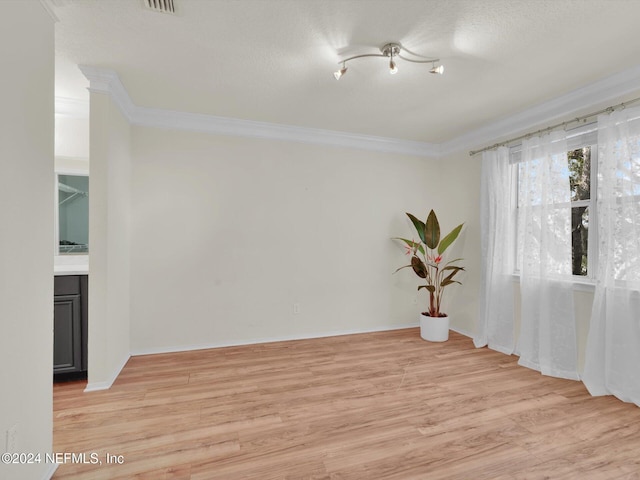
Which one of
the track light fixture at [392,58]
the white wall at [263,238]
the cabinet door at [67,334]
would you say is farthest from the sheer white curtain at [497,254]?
the cabinet door at [67,334]

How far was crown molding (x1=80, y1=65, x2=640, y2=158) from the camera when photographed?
2.47 metres

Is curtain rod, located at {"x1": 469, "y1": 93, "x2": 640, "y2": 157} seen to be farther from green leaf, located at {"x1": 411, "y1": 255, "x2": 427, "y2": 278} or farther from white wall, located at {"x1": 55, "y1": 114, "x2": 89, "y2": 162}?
white wall, located at {"x1": 55, "y1": 114, "x2": 89, "y2": 162}

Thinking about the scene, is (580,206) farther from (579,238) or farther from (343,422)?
(343,422)

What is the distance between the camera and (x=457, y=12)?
179cm

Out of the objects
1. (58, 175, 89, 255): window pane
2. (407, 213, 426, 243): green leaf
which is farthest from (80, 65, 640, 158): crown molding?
(407, 213, 426, 243): green leaf

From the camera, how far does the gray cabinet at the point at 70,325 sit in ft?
8.41

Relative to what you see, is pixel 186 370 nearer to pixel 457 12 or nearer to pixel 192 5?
pixel 192 5

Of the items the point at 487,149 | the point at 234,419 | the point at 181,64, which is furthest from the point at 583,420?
the point at 181,64

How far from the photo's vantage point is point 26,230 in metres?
1.43

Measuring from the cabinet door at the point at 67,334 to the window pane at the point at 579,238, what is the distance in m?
4.37

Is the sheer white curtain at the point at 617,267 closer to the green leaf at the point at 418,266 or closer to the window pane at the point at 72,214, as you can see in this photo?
the green leaf at the point at 418,266

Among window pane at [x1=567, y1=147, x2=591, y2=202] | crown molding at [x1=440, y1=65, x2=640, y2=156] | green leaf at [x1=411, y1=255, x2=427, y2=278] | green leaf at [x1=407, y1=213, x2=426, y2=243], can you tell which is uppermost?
crown molding at [x1=440, y1=65, x2=640, y2=156]

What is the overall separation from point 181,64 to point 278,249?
6.67ft

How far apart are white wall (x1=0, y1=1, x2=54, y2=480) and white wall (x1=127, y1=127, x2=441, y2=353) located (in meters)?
1.63
